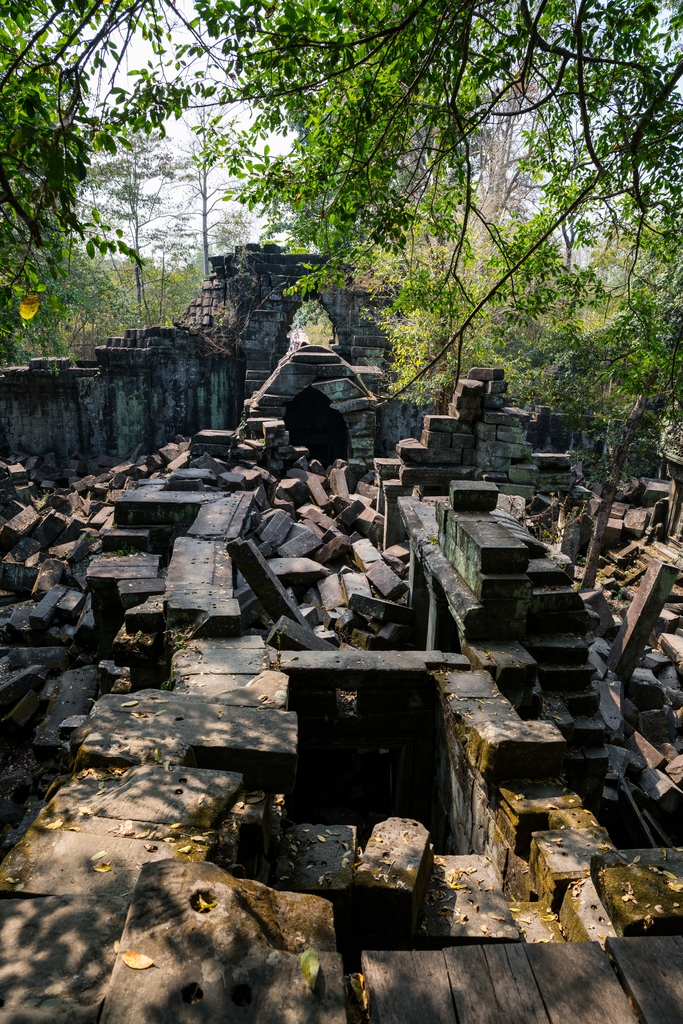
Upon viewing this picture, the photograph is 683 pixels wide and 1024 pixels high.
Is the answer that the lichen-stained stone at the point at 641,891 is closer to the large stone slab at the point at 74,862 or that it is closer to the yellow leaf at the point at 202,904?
the yellow leaf at the point at 202,904

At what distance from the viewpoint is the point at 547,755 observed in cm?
360

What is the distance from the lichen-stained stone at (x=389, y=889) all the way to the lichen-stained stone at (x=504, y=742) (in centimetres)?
90

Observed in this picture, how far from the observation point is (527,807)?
336cm

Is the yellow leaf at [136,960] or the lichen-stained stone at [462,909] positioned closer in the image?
the yellow leaf at [136,960]

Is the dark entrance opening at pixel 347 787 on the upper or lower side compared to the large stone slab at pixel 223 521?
lower

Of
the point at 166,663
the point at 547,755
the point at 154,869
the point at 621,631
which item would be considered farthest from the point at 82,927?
the point at 621,631

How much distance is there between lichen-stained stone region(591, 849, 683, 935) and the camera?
1.96 m

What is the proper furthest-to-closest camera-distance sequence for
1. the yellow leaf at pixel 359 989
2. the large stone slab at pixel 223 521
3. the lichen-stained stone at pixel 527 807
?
1. the large stone slab at pixel 223 521
2. the lichen-stained stone at pixel 527 807
3. the yellow leaf at pixel 359 989

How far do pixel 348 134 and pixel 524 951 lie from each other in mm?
6191

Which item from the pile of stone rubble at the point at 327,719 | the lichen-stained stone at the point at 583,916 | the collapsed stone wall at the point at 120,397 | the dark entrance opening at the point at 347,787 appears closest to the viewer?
the pile of stone rubble at the point at 327,719

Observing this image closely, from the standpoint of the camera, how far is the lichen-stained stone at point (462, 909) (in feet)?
8.69

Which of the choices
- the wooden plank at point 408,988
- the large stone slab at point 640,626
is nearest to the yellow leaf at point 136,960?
the wooden plank at point 408,988

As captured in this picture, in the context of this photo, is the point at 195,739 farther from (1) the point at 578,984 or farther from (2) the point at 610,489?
(2) the point at 610,489

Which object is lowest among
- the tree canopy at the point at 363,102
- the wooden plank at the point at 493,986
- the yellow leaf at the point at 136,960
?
the wooden plank at the point at 493,986
